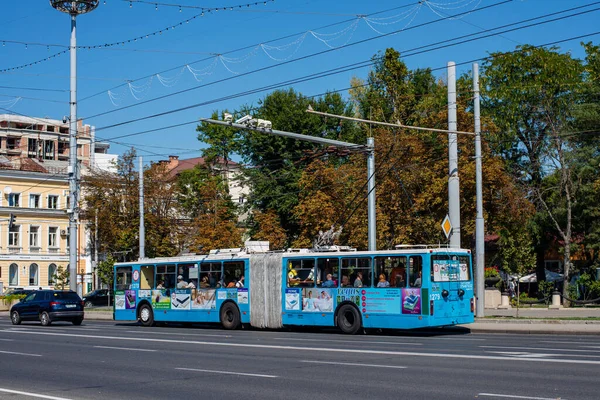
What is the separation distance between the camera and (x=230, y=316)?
30594mm

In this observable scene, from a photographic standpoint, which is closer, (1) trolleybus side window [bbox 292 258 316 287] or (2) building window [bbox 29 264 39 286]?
(1) trolleybus side window [bbox 292 258 316 287]

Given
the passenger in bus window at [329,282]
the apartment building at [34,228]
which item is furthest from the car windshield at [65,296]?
the apartment building at [34,228]

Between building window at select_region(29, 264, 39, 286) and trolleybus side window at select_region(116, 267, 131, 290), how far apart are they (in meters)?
51.7

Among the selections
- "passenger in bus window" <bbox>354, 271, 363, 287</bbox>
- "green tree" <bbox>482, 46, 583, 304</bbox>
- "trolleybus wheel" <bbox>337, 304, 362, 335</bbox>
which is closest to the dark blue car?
"trolleybus wheel" <bbox>337, 304, 362, 335</bbox>

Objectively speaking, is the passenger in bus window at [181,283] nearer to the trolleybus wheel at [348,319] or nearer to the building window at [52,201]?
the trolleybus wheel at [348,319]

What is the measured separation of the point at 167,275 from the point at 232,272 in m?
3.47

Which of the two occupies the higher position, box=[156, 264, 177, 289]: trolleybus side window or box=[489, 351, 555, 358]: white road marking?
box=[156, 264, 177, 289]: trolleybus side window

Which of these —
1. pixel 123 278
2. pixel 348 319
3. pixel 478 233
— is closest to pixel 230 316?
pixel 348 319

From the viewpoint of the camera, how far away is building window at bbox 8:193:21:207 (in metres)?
82.3

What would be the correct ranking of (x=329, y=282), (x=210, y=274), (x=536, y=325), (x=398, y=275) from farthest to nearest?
(x=210, y=274) < (x=329, y=282) < (x=536, y=325) < (x=398, y=275)

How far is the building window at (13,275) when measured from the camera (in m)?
82.1

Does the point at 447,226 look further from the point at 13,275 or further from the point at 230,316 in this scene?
the point at 13,275

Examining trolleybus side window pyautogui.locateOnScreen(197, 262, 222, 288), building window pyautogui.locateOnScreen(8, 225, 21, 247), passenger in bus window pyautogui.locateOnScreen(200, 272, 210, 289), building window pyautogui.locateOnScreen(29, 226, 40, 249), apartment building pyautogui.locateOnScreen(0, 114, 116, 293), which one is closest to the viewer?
trolleybus side window pyautogui.locateOnScreen(197, 262, 222, 288)

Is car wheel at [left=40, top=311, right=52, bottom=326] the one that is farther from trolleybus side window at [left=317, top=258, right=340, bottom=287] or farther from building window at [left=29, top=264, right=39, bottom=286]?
building window at [left=29, top=264, right=39, bottom=286]
